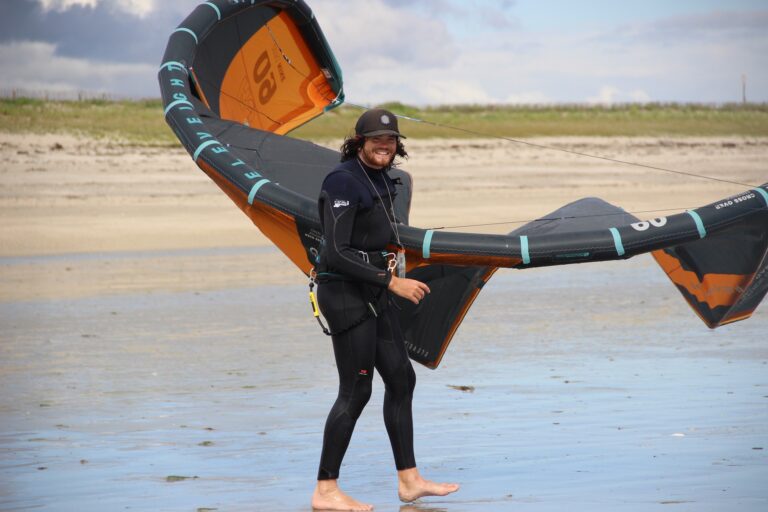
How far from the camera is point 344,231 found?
15.1 ft

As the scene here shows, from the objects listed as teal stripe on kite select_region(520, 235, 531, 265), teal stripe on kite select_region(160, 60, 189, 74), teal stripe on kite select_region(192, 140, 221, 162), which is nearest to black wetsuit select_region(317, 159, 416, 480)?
teal stripe on kite select_region(520, 235, 531, 265)

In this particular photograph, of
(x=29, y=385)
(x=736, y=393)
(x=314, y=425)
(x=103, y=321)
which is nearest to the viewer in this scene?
(x=314, y=425)

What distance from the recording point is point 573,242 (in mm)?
4977

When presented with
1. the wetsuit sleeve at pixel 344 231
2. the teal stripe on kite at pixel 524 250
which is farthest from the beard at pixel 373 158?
the teal stripe on kite at pixel 524 250

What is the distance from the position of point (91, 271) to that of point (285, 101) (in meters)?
5.73

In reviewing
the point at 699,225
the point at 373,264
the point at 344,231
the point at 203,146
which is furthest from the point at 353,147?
the point at 699,225

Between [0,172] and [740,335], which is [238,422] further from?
[0,172]

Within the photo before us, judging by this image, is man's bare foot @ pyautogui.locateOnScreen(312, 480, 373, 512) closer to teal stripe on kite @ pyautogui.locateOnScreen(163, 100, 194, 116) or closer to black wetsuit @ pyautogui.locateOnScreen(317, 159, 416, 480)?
black wetsuit @ pyautogui.locateOnScreen(317, 159, 416, 480)

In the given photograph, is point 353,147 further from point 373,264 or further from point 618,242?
point 618,242

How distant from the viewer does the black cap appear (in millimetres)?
4645

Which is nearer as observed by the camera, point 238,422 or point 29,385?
point 238,422

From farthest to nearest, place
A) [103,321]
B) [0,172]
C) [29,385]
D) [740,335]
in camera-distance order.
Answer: [0,172], [103,321], [740,335], [29,385]

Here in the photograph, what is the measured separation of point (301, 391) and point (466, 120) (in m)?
25.2

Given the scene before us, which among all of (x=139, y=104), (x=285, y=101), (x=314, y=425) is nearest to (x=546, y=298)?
(x=285, y=101)
